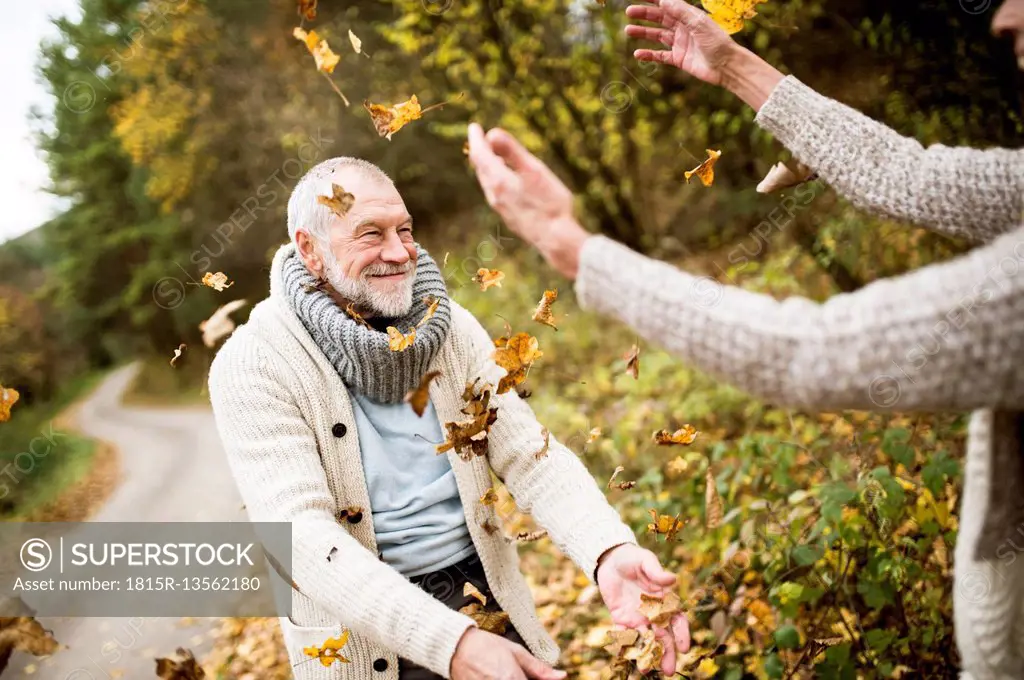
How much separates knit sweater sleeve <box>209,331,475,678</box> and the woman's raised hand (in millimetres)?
1228

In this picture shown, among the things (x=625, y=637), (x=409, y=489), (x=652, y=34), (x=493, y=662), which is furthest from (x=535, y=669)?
(x=652, y=34)

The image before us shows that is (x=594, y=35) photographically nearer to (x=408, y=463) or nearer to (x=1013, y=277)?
(x=408, y=463)

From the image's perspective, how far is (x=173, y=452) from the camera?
6.23 m

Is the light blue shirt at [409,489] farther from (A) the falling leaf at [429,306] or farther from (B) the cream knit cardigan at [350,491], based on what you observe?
(A) the falling leaf at [429,306]

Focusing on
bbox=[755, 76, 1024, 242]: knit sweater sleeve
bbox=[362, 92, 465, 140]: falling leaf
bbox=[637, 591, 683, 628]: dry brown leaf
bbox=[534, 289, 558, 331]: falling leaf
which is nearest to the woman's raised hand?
bbox=[755, 76, 1024, 242]: knit sweater sleeve

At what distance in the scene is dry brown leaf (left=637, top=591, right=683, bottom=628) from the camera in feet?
5.37

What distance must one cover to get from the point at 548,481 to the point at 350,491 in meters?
0.52

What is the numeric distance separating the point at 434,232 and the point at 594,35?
5199 mm

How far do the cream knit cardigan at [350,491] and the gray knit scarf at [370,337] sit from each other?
1.7 inches

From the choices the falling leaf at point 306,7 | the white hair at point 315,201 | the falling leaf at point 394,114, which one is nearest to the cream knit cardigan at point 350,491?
→ the white hair at point 315,201

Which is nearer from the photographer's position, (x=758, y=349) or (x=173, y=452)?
(x=758, y=349)

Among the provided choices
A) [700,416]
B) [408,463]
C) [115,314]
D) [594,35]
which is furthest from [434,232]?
[408,463]

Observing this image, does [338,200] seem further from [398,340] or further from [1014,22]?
[1014,22]

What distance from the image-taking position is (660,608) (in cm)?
163
